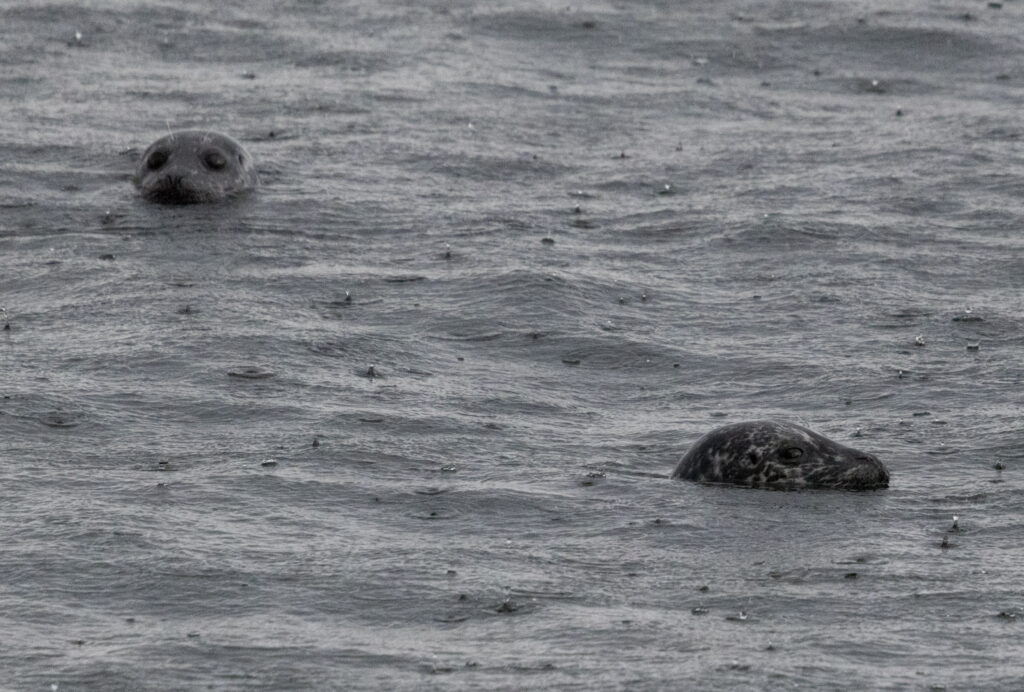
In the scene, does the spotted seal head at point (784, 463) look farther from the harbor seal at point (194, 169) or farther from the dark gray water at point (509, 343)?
the harbor seal at point (194, 169)

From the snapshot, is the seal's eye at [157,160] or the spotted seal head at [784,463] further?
the seal's eye at [157,160]

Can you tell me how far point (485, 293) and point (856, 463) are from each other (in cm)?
552

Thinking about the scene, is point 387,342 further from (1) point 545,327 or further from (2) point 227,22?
(2) point 227,22

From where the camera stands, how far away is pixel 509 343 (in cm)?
1739

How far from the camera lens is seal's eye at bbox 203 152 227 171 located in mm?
21766

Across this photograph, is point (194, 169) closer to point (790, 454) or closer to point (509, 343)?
point (509, 343)

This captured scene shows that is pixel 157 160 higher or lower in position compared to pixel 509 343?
lower

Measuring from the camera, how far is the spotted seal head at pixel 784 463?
13727mm

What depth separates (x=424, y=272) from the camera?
761 inches

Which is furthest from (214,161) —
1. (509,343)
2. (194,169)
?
(509,343)

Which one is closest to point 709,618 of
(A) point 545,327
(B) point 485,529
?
(B) point 485,529

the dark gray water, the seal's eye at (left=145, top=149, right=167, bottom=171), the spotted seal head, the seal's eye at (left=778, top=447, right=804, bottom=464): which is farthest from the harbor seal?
the seal's eye at (left=778, top=447, right=804, bottom=464)

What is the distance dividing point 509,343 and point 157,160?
19.2 ft

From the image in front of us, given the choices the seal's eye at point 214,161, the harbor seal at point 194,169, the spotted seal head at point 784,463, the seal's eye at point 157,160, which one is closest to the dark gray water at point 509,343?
the spotted seal head at point 784,463
